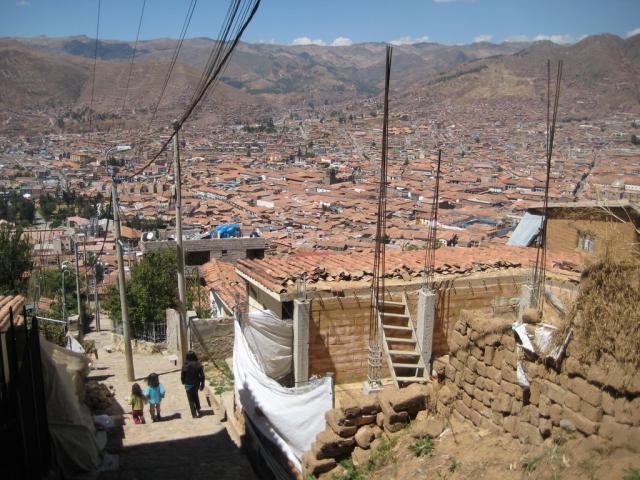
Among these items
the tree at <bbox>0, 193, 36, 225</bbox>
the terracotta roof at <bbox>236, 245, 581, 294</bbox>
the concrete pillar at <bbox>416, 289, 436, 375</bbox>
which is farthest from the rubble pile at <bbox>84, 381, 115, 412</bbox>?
the tree at <bbox>0, 193, 36, 225</bbox>

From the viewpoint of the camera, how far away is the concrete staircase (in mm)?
5660

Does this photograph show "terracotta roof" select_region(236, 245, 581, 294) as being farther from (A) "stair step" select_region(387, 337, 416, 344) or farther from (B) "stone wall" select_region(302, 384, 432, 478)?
(B) "stone wall" select_region(302, 384, 432, 478)

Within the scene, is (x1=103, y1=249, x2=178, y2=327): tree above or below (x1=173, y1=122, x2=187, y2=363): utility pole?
below

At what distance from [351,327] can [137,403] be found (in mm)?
2604

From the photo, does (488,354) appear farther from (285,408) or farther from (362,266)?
(362,266)

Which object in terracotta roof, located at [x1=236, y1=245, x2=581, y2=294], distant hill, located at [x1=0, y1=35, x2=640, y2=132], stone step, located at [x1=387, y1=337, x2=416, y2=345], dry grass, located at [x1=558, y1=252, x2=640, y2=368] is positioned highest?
distant hill, located at [x1=0, y1=35, x2=640, y2=132]

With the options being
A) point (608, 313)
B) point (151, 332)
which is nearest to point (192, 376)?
point (608, 313)

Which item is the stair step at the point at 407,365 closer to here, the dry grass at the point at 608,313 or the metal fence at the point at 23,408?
the dry grass at the point at 608,313

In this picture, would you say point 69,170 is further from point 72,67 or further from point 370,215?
point 72,67

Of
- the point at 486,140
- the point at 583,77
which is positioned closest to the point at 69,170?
the point at 486,140

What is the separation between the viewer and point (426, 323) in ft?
19.2

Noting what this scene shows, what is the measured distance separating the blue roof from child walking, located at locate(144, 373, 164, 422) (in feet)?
22.8

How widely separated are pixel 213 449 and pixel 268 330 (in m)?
1.42

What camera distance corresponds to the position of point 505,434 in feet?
10.8
